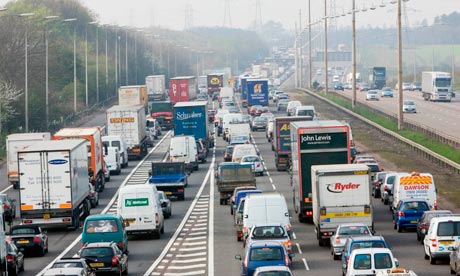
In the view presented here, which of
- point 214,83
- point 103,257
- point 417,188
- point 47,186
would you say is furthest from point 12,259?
point 214,83

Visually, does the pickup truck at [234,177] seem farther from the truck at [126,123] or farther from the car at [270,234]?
the truck at [126,123]

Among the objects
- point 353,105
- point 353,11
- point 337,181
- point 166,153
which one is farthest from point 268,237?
point 353,105

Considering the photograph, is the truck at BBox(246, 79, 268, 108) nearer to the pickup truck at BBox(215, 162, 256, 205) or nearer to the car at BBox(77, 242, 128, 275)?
the pickup truck at BBox(215, 162, 256, 205)

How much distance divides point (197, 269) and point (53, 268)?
855 cm

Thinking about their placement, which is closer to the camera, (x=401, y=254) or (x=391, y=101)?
(x=401, y=254)

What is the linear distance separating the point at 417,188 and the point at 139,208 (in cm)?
1134

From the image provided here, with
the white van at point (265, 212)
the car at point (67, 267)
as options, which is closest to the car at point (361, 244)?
the white van at point (265, 212)

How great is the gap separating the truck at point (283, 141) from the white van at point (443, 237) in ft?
110

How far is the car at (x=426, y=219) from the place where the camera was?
42.9 m

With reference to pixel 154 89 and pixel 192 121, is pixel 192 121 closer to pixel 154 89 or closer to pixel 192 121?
pixel 192 121

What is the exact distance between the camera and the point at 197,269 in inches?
1608

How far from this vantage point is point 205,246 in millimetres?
47094

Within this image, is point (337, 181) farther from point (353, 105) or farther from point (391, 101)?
point (391, 101)

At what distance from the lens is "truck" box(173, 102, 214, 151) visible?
8850 cm
